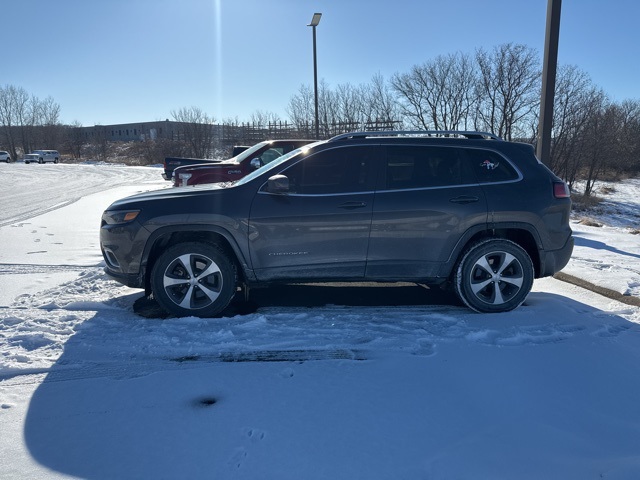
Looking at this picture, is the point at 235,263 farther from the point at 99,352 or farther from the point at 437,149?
the point at 437,149

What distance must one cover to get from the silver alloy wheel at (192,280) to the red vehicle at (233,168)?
4.79m

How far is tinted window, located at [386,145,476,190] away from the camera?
4.51 m

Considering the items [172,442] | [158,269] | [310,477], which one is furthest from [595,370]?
[158,269]

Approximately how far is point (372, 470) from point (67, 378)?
2.29m

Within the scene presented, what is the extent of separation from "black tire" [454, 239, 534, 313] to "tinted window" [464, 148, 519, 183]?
658 millimetres

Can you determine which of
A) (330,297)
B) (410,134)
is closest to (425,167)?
(410,134)

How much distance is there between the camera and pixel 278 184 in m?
4.21

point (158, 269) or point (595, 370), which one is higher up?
point (158, 269)

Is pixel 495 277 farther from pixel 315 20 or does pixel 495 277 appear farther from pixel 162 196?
pixel 315 20

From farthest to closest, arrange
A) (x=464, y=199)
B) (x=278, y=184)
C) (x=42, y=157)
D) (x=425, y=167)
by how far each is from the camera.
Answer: (x=42, y=157) → (x=425, y=167) → (x=464, y=199) → (x=278, y=184)

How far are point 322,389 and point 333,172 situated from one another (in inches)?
88.7

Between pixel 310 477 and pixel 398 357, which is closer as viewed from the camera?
pixel 310 477

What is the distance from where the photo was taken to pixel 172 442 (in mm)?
2490

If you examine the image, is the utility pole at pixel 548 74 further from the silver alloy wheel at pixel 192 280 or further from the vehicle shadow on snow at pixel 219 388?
the silver alloy wheel at pixel 192 280
